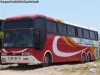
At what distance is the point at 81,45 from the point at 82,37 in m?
0.76

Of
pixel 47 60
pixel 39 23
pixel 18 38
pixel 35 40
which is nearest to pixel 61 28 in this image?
pixel 47 60

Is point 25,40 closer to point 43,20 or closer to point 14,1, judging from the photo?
point 43,20

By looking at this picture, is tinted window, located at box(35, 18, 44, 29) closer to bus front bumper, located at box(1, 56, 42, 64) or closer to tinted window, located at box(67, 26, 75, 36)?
bus front bumper, located at box(1, 56, 42, 64)

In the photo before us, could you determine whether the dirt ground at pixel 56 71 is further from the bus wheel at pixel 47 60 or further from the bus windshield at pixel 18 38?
the bus windshield at pixel 18 38

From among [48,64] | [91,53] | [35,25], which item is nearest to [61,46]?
[48,64]

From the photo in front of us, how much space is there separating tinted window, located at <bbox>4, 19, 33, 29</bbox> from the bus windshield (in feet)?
0.92

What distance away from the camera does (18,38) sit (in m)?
14.3

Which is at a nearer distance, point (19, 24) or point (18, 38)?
point (18, 38)

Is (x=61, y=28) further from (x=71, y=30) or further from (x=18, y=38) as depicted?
(x=18, y=38)

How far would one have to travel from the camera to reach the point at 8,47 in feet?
47.8

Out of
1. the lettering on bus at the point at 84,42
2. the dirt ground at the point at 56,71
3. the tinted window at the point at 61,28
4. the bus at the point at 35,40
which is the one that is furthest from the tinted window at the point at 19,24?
the lettering on bus at the point at 84,42

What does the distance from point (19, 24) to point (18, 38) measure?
0.92 metres

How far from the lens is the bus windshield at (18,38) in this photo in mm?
13992

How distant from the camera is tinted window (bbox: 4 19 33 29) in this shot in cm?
1423
